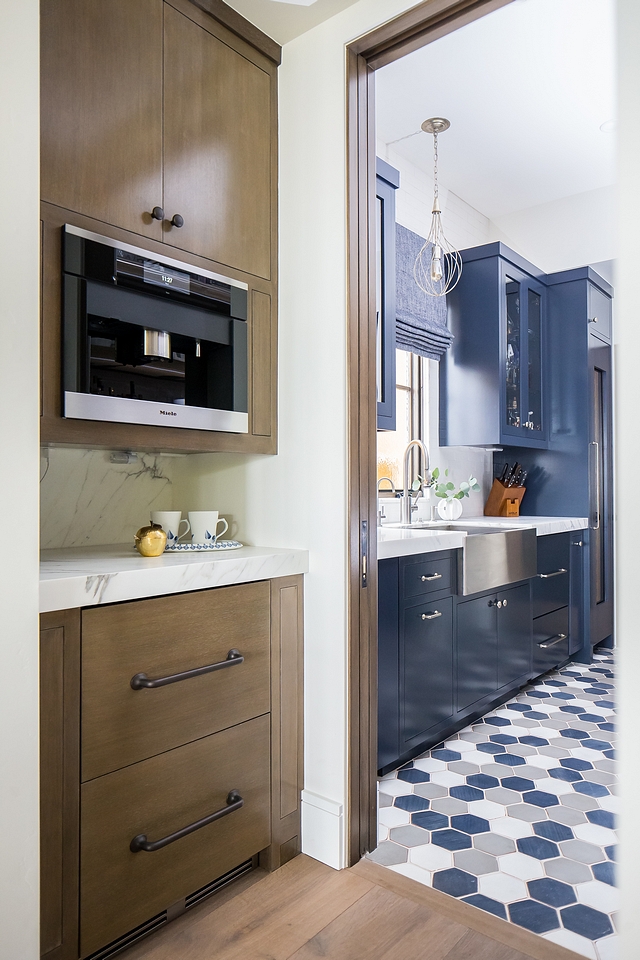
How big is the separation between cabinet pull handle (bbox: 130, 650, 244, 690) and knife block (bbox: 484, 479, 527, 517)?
2.85m

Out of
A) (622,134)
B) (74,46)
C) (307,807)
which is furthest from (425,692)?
(74,46)

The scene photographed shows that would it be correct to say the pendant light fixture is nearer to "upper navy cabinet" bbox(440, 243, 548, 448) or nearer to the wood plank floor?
"upper navy cabinet" bbox(440, 243, 548, 448)

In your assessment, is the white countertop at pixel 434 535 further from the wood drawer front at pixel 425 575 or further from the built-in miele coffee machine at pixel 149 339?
the built-in miele coffee machine at pixel 149 339

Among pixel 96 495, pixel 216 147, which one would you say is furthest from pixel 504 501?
pixel 216 147

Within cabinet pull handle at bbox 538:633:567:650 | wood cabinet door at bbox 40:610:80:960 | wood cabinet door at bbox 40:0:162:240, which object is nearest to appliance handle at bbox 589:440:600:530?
cabinet pull handle at bbox 538:633:567:650

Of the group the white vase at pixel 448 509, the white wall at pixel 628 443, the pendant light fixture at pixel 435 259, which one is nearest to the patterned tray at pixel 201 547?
the white wall at pixel 628 443

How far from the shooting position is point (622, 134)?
0.76 metres

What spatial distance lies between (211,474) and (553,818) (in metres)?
1.56

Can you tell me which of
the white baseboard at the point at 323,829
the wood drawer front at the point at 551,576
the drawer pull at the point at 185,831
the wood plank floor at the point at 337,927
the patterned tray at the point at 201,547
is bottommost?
the wood plank floor at the point at 337,927

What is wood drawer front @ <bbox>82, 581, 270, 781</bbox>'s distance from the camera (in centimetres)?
137

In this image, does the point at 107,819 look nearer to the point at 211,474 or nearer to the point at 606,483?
the point at 211,474

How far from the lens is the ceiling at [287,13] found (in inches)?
71.8

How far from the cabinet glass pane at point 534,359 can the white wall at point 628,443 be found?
3.38 metres

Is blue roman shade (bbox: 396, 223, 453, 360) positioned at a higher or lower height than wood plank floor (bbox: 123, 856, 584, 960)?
higher
